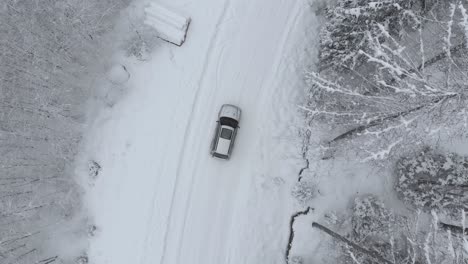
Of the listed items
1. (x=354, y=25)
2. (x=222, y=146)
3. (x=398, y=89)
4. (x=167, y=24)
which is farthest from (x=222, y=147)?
(x=398, y=89)

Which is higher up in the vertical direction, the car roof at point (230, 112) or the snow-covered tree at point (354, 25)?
the snow-covered tree at point (354, 25)

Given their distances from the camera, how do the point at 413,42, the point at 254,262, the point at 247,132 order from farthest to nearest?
the point at 247,132 < the point at 254,262 < the point at 413,42

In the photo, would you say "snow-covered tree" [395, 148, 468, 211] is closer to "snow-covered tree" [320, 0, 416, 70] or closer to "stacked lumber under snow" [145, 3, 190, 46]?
"snow-covered tree" [320, 0, 416, 70]

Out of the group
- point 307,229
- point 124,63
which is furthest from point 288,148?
point 124,63

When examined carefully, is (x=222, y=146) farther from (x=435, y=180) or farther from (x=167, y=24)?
(x=435, y=180)

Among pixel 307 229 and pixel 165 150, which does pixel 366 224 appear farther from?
pixel 165 150

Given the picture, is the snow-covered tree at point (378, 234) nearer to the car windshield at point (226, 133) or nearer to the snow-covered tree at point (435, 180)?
the snow-covered tree at point (435, 180)

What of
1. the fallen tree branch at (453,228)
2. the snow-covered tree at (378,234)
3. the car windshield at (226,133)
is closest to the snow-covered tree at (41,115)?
the car windshield at (226,133)
